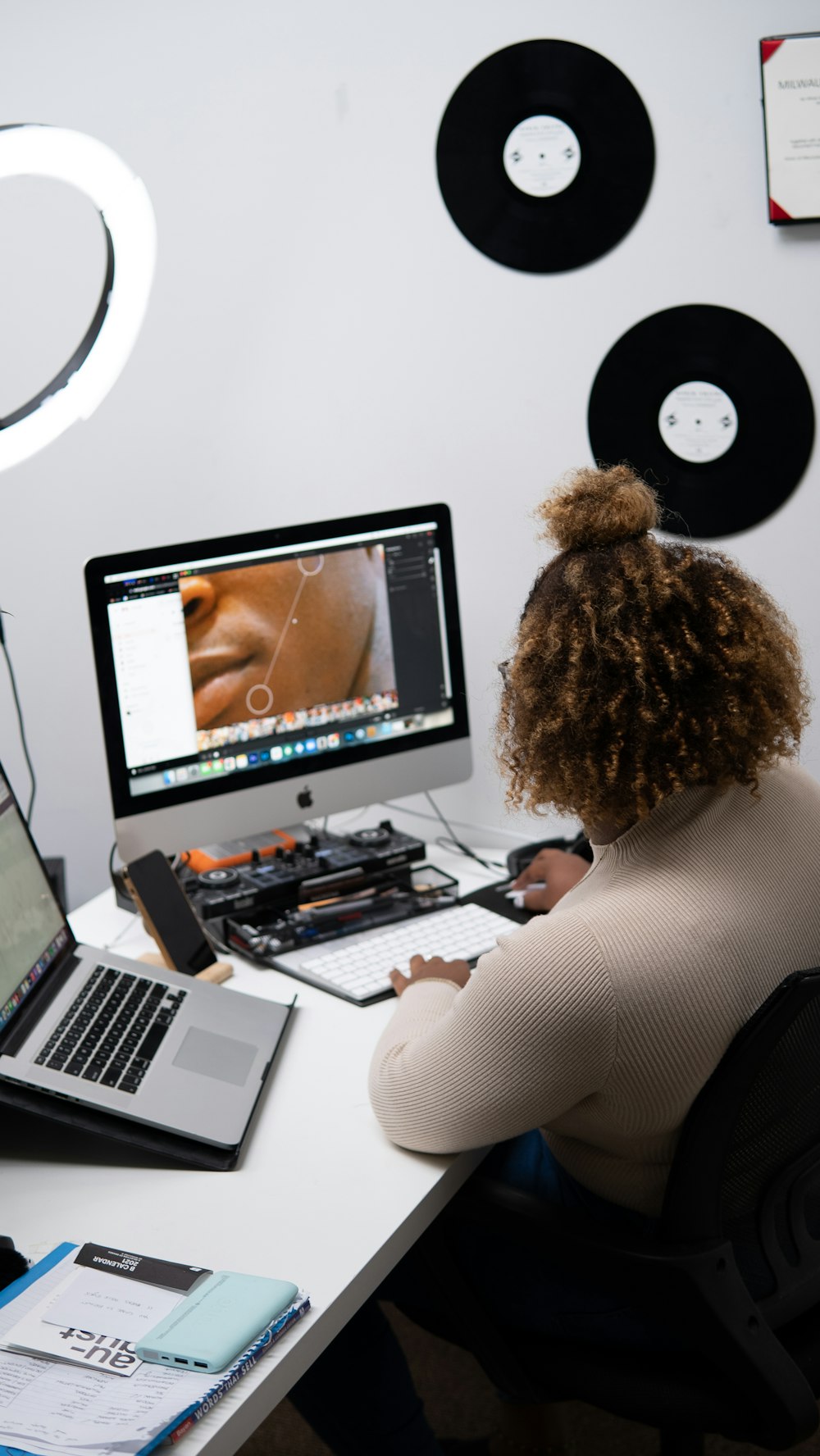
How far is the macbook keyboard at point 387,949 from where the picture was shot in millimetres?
1497

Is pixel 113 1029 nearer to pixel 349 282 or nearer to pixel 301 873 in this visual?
pixel 301 873

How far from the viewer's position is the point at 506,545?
2.05m

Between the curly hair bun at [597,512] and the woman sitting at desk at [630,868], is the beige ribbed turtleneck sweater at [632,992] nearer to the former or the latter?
the woman sitting at desk at [630,868]

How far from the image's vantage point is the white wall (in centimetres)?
186

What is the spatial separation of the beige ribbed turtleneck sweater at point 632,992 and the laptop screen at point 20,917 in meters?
0.39

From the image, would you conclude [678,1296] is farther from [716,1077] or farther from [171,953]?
[171,953]

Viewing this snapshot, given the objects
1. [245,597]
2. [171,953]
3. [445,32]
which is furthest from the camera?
[445,32]

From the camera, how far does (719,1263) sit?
3.41 feet

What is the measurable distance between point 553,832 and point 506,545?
1.58ft

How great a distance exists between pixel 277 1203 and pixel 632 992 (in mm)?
378

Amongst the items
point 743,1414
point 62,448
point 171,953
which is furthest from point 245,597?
point 743,1414

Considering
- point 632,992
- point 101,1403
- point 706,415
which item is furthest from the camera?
point 706,415

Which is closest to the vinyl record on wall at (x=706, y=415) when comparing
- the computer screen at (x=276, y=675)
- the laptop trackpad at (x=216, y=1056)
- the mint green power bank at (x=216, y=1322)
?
the computer screen at (x=276, y=675)

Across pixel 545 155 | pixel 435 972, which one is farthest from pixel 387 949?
pixel 545 155
